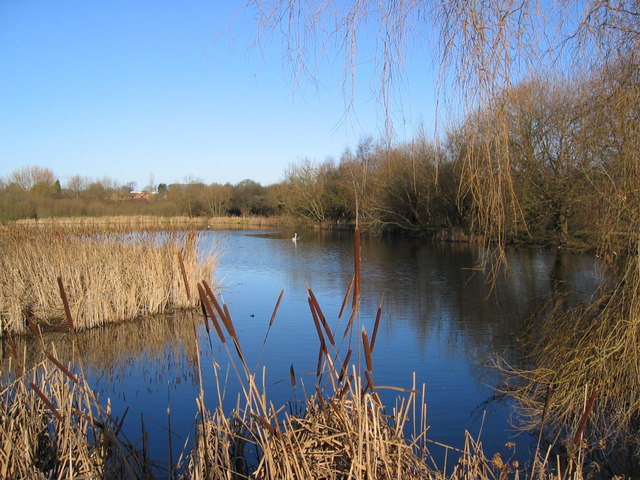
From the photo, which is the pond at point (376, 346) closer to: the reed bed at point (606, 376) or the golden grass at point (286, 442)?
the golden grass at point (286, 442)

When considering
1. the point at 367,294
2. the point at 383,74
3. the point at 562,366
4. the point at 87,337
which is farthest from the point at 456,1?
the point at 367,294

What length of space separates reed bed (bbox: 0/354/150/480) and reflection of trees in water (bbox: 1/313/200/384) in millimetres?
2959

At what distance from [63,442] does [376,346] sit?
5.75 meters

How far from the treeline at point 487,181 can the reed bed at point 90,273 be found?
419 cm

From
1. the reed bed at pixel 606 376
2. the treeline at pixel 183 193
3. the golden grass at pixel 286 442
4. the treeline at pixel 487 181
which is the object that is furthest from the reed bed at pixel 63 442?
the treeline at pixel 183 193

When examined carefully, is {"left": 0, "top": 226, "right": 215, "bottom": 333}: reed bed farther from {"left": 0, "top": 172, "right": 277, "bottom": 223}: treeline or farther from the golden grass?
{"left": 0, "top": 172, "right": 277, "bottom": 223}: treeline

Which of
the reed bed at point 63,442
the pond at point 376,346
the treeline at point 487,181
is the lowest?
the pond at point 376,346

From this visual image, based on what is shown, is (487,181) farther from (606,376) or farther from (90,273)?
(90,273)

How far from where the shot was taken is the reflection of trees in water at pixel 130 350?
674 centimetres

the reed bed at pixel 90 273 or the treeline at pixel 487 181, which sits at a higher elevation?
the treeline at pixel 487 181

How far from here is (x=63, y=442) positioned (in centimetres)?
275

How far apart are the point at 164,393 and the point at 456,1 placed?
5.27 metres

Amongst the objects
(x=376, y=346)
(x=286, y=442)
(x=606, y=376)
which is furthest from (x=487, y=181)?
(x=376, y=346)

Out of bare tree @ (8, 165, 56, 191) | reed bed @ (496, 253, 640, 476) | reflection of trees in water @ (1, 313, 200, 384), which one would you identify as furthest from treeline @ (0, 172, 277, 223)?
reed bed @ (496, 253, 640, 476)
